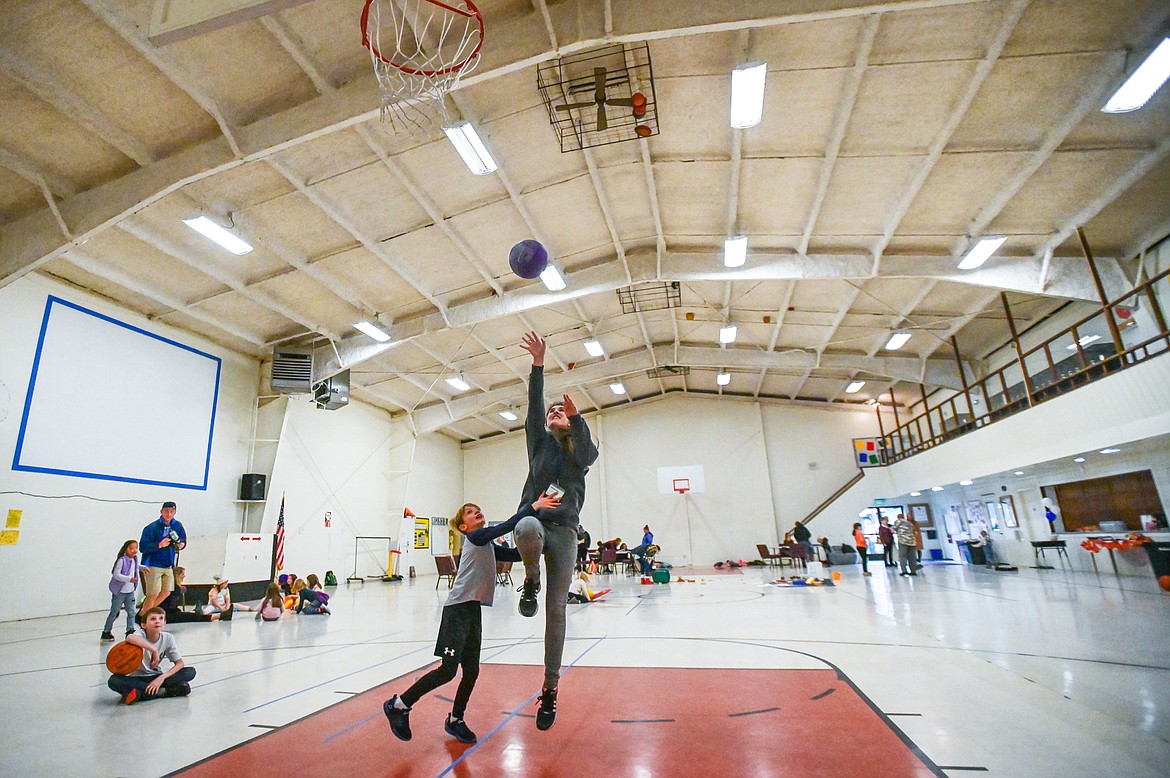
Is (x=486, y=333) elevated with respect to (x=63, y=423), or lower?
elevated

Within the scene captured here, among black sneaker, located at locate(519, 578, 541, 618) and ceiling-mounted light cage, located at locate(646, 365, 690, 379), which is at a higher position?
ceiling-mounted light cage, located at locate(646, 365, 690, 379)

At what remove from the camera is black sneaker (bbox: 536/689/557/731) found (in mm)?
2865

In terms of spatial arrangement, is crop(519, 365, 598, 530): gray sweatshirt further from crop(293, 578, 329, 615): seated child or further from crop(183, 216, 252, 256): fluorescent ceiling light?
crop(183, 216, 252, 256): fluorescent ceiling light

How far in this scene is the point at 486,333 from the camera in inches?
623

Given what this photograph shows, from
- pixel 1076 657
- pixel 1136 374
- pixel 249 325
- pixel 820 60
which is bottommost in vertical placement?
pixel 1076 657

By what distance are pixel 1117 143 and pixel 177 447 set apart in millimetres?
18681

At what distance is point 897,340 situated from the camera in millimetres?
16391

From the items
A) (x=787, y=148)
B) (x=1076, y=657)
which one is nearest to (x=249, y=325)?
(x=787, y=148)

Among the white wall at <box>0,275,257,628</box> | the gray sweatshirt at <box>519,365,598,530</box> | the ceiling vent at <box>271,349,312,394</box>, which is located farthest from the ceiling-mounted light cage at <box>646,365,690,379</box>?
the gray sweatshirt at <box>519,365,598,530</box>

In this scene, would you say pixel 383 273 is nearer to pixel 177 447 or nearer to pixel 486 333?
pixel 486 333

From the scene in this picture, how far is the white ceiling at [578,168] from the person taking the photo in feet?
22.9

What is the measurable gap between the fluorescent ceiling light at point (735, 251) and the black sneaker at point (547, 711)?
10.4 m

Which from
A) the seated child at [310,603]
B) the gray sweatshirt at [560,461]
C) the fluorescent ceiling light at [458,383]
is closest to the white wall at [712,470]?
the fluorescent ceiling light at [458,383]

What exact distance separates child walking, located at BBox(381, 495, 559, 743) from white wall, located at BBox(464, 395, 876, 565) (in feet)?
64.6
